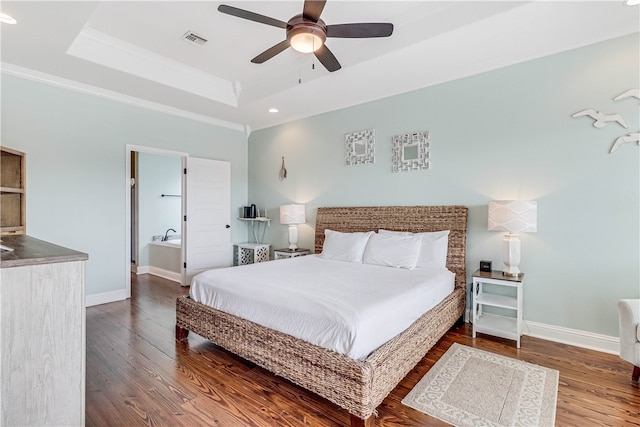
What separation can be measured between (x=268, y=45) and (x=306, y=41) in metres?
1.19

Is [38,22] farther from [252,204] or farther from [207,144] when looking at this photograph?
[252,204]

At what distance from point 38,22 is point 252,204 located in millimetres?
3739

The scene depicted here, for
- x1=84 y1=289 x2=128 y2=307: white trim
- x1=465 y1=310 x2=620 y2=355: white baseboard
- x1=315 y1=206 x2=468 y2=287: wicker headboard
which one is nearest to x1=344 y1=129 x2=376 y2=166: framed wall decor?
x1=315 y1=206 x2=468 y2=287: wicker headboard

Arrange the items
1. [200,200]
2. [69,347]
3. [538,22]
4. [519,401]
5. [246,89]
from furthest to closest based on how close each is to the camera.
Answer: [200,200], [246,89], [538,22], [519,401], [69,347]

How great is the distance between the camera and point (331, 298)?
7.03ft

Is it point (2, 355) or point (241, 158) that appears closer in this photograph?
point (2, 355)

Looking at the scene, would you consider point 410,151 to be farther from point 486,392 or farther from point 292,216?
point 486,392

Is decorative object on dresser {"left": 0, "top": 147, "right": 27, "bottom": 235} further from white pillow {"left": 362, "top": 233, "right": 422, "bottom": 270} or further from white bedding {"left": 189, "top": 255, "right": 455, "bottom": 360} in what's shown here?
white pillow {"left": 362, "top": 233, "right": 422, "bottom": 270}

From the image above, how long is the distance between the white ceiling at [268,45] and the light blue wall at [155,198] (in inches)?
79.3

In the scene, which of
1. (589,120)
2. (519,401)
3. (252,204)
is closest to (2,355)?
(519,401)

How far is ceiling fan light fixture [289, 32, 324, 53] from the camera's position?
2.33 m

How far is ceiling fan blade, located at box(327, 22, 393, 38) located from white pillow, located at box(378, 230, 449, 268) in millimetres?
2129

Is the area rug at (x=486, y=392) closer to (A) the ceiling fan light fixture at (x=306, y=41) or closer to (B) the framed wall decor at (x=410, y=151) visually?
(B) the framed wall decor at (x=410, y=151)

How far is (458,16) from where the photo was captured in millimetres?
2611
